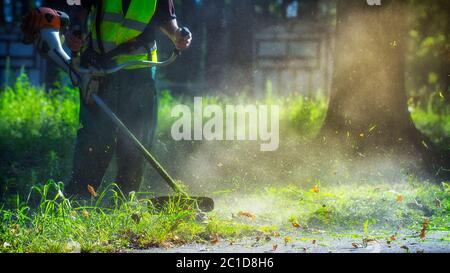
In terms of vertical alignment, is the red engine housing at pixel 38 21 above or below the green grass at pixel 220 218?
above

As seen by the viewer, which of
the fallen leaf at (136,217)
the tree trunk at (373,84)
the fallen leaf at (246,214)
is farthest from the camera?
the tree trunk at (373,84)

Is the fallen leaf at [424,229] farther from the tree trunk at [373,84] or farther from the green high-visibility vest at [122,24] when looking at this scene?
the tree trunk at [373,84]

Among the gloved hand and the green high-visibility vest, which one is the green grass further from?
the gloved hand

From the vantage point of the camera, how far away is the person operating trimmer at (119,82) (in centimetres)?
573

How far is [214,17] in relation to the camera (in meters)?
12.2

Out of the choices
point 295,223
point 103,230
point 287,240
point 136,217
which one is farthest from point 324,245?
point 103,230

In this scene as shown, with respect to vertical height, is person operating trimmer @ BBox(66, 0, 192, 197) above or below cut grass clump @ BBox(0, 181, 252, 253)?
above

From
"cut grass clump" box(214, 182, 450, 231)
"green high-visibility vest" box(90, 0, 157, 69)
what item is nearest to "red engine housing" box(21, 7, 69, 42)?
"green high-visibility vest" box(90, 0, 157, 69)

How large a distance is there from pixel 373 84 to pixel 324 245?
3.65 m

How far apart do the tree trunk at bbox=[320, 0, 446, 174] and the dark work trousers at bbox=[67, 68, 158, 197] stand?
310cm

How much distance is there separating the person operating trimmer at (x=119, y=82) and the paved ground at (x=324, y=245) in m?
1.22

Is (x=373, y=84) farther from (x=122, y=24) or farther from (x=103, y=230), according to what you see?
(x=103, y=230)

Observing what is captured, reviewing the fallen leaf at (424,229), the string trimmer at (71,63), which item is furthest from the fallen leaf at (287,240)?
the fallen leaf at (424,229)

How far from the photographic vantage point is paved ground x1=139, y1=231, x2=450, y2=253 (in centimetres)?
495
